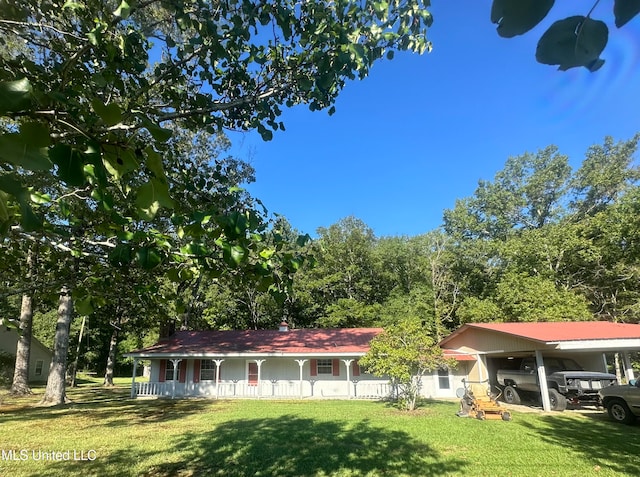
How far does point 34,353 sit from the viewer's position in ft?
108

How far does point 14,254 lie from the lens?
3.94m

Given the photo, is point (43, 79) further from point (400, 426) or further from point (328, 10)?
point (400, 426)

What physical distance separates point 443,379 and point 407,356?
7346 mm

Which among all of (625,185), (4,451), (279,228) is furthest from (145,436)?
(625,185)

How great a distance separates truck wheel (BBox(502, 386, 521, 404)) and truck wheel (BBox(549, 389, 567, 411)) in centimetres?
196

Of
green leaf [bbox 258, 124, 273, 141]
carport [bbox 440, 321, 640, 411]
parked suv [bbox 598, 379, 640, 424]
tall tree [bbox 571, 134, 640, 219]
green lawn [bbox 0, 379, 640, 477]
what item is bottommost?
green lawn [bbox 0, 379, 640, 477]

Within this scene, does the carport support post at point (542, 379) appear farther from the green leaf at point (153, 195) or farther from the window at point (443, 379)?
the green leaf at point (153, 195)

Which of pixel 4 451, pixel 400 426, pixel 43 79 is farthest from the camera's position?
pixel 400 426

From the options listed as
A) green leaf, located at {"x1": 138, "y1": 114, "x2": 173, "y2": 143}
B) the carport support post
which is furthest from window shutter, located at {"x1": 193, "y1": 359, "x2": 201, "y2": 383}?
→ green leaf, located at {"x1": 138, "y1": 114, "x2": 173, "y2": 143}

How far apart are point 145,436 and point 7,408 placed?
374 inches

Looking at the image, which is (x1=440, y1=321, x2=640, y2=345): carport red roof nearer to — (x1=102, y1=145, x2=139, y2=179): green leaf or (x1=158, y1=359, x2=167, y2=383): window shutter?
(x1=102, y1=145, x2=139, y2=179): green leaf

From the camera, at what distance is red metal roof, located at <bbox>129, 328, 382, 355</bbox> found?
808 inches

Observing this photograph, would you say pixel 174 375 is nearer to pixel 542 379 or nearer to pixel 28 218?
pixel 542 379

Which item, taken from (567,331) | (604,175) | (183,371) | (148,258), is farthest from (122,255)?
(604,175)
